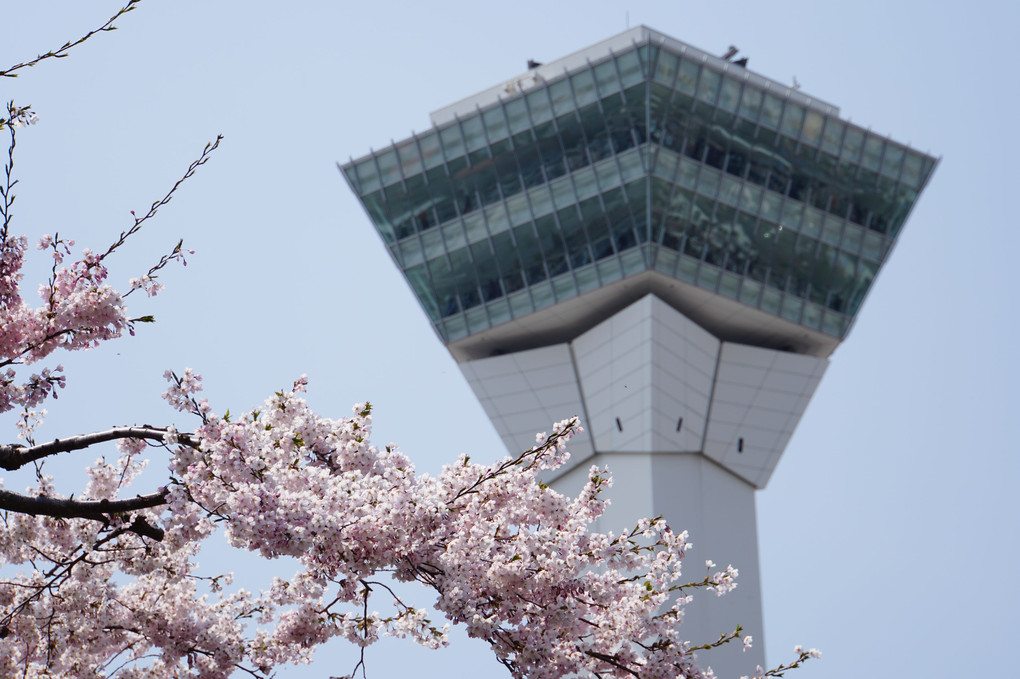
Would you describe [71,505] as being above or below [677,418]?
below

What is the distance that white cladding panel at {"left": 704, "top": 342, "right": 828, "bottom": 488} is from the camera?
6469cm

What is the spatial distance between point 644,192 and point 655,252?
301 cm

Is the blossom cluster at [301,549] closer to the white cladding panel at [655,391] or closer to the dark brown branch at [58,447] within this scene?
the dark brown branch at [58,447]

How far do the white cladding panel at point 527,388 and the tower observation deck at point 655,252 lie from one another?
4.6 inches

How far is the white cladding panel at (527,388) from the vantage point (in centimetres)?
6588

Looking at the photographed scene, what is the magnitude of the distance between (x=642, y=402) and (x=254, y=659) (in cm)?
4744

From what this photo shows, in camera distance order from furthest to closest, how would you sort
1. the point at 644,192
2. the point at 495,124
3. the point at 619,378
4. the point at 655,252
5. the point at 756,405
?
the point at 756,405 < the point at 495,124 < the point at 619,378 < the point at 655,252 < the point at 644,192

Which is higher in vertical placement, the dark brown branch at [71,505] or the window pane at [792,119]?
the window pane at [792,119]

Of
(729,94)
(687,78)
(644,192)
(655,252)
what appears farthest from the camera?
(655,252)

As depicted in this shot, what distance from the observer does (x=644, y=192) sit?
61.8m

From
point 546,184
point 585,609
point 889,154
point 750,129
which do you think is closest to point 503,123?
point 546,184

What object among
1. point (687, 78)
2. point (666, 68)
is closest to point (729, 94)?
point (687, 78)

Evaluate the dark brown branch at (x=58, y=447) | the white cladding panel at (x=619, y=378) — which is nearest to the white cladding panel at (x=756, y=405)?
the white cladding panel at (x=619, y=378)

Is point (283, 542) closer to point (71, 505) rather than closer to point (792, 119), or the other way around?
point (71, 505)
